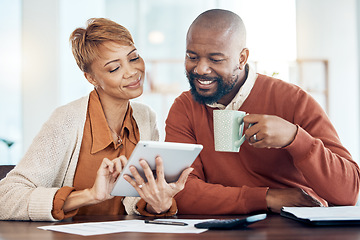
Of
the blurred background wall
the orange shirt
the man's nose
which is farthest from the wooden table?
the blurred background wall

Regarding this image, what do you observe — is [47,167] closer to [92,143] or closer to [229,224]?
[92,143]

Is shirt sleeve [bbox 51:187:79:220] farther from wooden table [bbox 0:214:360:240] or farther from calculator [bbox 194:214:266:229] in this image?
calculator [bbox 194:214:266:229]

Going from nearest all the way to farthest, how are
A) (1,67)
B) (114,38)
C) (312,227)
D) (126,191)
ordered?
(312,227) → (126,191) → (114,38) → (1,67)

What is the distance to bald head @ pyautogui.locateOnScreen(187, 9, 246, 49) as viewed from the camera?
169 centimetres

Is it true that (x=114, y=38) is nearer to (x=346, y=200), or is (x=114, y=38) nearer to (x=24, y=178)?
(x=24, y=178)

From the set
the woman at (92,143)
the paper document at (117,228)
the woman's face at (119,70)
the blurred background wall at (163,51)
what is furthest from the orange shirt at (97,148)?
the blurred background wall at (163,51)

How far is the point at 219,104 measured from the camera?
1.77 metres

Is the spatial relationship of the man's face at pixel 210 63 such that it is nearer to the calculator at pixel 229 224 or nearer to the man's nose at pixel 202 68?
the man's nose at pixel 202 68

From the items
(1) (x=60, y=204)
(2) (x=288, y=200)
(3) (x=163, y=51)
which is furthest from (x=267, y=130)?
(3) (x=163, y=51)

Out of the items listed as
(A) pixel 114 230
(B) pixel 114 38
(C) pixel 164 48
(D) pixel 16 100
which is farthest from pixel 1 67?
(A) pixel 114 230

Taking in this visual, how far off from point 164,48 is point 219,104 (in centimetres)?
385

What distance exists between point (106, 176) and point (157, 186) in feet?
0.60

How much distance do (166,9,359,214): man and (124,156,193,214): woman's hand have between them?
0.48 feet

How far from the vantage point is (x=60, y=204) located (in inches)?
55.8
